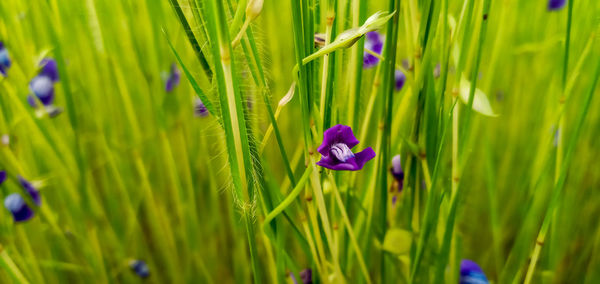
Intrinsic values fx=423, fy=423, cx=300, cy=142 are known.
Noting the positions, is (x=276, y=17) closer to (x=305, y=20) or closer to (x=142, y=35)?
(x=142, y=35)

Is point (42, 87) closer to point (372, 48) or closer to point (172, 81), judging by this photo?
point (172, 81)

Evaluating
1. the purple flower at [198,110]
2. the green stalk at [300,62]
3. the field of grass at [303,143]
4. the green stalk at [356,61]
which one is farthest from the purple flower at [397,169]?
the purple flower at [198,110]

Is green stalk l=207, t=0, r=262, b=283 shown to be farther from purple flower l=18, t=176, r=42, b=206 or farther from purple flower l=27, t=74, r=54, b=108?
purple flower l=27, t=74, r=54, b=108

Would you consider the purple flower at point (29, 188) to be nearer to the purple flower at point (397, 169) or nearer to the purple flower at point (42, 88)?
the purple flower at point (42, 88)

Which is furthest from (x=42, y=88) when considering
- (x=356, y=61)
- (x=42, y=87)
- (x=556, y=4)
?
(x=556, y=4)

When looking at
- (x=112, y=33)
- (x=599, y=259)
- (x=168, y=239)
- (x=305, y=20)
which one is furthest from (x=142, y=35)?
(x=599, y=259)

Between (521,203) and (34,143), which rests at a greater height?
(34,143)
